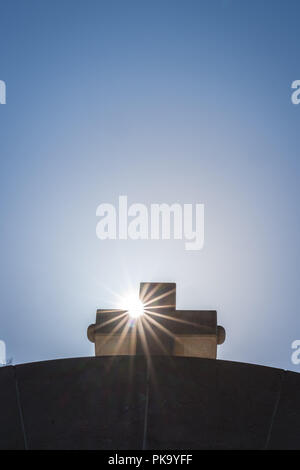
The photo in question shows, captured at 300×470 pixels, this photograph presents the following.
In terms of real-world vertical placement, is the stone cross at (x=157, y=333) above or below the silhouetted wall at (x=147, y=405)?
above

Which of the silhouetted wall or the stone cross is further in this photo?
→ the stone cross

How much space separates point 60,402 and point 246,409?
205cm

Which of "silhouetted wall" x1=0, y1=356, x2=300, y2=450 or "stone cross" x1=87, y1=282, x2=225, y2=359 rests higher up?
"stone cross" x1=87, y1=282, x2=225, y2=359

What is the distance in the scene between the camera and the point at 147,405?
4.95 m

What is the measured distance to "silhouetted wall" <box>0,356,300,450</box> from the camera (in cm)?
447

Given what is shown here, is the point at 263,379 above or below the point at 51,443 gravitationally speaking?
above

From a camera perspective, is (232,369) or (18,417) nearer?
(18,417)

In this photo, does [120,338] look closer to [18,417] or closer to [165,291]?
[165,291]

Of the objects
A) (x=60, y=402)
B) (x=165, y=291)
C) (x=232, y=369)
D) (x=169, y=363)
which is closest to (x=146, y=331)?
(x=165, y=291)

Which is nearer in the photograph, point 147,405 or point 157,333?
point 147,405

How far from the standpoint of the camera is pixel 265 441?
14.6 feet

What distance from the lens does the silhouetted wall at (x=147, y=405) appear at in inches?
176

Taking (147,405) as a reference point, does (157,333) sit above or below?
above
